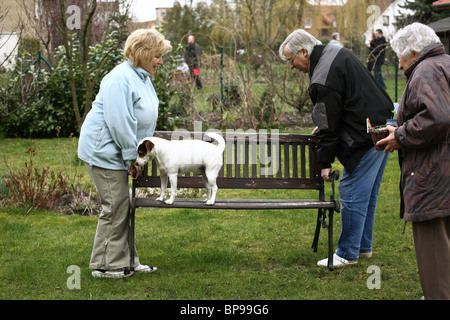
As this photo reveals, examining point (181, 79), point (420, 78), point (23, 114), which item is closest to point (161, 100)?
point (181, 79)

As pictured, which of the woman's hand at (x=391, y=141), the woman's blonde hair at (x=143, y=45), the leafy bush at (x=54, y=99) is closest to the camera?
the woman's hand at (x=391, y=141)

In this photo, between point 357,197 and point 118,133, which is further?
point 357,197

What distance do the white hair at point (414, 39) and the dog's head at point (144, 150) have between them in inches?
80.2

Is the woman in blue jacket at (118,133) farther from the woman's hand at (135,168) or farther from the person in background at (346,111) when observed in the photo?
the person in background at (346,111)

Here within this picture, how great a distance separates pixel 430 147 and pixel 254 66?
8.83 metres

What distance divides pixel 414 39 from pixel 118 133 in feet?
7.62

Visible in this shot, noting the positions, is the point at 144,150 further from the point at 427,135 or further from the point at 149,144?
the point at 427,135

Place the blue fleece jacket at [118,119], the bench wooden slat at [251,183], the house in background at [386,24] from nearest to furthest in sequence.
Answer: the blue fleece jacket at [118,119] → the bench wooden slat at [251,183] → the house in background at [386,24]

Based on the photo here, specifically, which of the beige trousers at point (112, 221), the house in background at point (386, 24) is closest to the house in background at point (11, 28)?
the beige trousers at point (112, 221)

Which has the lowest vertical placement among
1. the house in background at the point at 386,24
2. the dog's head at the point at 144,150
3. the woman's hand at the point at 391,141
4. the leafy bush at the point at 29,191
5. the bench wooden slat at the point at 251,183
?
the leafy bush at the point at 29,191

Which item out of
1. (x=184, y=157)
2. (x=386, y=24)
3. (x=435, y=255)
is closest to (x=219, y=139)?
(x=184, y=157)

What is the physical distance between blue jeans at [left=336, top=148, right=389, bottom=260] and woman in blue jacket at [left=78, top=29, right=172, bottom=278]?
1.84 meters

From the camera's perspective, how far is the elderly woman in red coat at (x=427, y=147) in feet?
11.4

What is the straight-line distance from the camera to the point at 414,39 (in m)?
3.69
